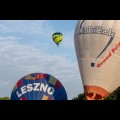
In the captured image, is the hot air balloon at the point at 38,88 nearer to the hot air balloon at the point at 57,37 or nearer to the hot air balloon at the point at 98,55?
the hot air balloon at the point at 98,55

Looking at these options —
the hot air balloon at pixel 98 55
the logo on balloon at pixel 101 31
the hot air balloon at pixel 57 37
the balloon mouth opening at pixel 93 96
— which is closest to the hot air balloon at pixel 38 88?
the hot air balloon at pixel 98 55

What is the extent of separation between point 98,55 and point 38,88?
728 cm

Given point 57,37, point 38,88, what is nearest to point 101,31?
point 57,37

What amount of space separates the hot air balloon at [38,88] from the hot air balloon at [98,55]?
6033mm

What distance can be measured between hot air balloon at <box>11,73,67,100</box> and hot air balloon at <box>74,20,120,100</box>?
6033 millimetres

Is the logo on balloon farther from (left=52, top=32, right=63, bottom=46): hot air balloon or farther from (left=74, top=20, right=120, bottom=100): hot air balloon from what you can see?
(left=52, top=32, right=63, bottom=46): hot air balloon

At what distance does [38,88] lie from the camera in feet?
37.7

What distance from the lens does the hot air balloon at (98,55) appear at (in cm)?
1783

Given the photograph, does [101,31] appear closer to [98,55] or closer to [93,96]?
[98,55]

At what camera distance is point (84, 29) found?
60.1ft

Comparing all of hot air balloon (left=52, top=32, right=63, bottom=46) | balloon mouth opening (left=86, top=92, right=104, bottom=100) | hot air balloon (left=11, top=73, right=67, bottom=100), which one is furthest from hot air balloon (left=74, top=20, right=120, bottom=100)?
hot air balloon (left=11, top=73, right=67, bottom=100)

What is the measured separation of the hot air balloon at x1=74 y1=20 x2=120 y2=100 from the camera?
58.5 ft
